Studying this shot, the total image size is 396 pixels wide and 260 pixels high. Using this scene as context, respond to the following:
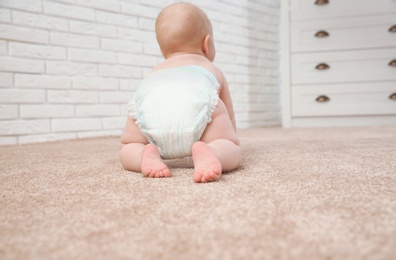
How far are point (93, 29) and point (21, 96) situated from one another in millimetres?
503

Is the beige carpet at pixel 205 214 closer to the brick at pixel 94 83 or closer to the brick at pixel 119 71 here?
the brick at pixel 94 83

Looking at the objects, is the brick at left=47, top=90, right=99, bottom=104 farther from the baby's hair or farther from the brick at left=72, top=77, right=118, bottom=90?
the baby's hair

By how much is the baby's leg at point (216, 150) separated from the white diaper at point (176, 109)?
0.09 ft

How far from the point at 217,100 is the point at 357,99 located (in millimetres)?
1889

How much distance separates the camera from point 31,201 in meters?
0.61

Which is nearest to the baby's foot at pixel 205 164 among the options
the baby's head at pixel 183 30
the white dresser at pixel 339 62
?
the baby's head at pixel 183 30

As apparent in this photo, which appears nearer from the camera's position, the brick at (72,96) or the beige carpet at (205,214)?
the beige carpet at (205,214)

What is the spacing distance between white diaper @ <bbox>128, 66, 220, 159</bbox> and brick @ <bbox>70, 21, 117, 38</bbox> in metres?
1.14

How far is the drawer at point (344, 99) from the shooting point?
7.96 ft

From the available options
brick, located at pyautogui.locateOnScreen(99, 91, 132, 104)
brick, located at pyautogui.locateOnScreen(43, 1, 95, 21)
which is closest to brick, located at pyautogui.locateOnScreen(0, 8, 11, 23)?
brick, located at pyautogui.locateOnScreen(43, 1, 95, 21)

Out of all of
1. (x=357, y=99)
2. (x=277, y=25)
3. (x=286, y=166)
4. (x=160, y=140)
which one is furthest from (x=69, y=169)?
(x=277, y=25)

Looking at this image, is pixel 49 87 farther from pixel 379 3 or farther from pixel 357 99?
pixel 379 3

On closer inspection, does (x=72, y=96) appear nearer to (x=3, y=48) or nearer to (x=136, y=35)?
(x=3, y=48)

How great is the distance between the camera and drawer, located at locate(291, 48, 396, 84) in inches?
95.0
